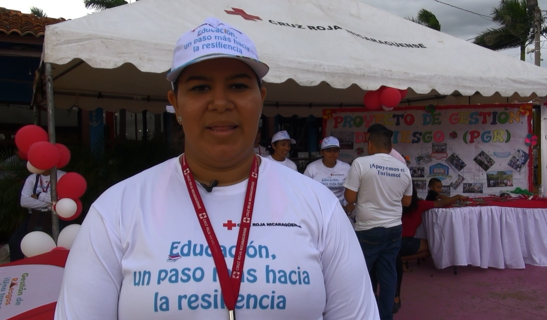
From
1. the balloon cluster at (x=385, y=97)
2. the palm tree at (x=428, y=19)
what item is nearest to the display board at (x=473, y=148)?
the balloon cluster at (x=385, y=97)

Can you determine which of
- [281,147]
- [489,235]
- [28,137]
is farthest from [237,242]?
[489,235]

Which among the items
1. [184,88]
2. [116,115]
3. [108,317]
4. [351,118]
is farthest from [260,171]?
[116,115]

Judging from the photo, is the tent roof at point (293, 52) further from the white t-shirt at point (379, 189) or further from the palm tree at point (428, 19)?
the palm tree at point (428, 19)

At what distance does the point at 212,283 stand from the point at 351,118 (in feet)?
18.3

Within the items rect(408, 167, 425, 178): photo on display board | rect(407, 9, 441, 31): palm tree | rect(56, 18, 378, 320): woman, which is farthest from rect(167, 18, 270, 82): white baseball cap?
rect(407, 9, 441, 31): palm tree

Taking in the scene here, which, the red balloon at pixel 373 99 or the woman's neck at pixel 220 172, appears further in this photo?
the red balloon at pixel 373 99

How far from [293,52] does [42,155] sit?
2.26 metres

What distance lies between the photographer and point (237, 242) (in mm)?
1090

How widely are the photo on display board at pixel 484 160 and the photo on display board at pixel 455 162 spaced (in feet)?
0.65

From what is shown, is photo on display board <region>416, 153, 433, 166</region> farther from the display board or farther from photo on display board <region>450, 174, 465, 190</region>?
photo on display board <region>450, 174, 465, 190</region>

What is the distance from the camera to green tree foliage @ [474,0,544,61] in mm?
22875

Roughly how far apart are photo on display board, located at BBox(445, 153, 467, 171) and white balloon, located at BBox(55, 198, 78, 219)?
16.7ft

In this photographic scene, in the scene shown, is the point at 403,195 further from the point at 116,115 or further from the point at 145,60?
the point at 116,115

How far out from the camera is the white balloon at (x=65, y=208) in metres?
2.86
